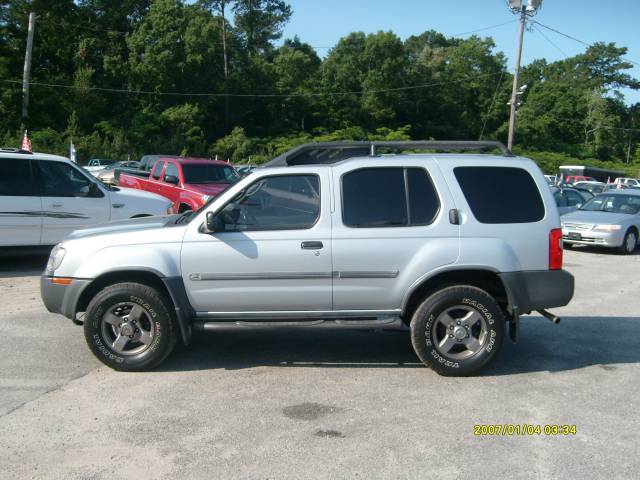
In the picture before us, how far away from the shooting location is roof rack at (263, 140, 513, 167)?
20.2ft

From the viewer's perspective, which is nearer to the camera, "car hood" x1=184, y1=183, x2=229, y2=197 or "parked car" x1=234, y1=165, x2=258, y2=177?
"parked car" x1=234, y1=165, x2=258, y2=177

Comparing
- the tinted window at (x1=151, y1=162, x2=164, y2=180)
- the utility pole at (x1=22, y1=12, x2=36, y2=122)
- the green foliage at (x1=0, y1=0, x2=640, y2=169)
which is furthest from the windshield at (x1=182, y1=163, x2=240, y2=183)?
the green foliage at (x1=0, y1=0, x2=640, y2=169)

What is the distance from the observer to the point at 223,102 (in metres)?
Answer: 66.2

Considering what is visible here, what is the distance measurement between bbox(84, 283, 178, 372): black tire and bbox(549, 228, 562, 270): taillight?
3.47m

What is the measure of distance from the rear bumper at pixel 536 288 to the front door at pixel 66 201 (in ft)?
24.2

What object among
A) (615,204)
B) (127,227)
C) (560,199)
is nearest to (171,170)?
(127,227)

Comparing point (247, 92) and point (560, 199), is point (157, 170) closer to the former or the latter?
point (560, 199)

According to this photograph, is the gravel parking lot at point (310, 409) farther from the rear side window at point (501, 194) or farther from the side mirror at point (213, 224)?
the rear side window at point (501, 194)

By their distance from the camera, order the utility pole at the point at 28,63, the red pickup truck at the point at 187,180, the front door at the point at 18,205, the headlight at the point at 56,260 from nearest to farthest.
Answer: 1. the headlight at the point at 56,260
2. the front door at the point at 18,205
3. the red pickup truck at the point at 187,180
4. the utility pole at the point at 28,63

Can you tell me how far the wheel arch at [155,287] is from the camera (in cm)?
568

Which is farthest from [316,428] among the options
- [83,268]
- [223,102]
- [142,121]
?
[223,102]

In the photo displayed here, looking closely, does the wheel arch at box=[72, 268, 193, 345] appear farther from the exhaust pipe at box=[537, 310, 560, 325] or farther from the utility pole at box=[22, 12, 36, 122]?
the utility pole at box=[22, 12, 36, 122]

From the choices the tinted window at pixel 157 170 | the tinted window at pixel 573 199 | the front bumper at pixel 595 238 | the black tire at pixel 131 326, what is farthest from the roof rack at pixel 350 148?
the tinted window at pixel 573 199

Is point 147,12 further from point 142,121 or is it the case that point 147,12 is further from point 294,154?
point 294,154
